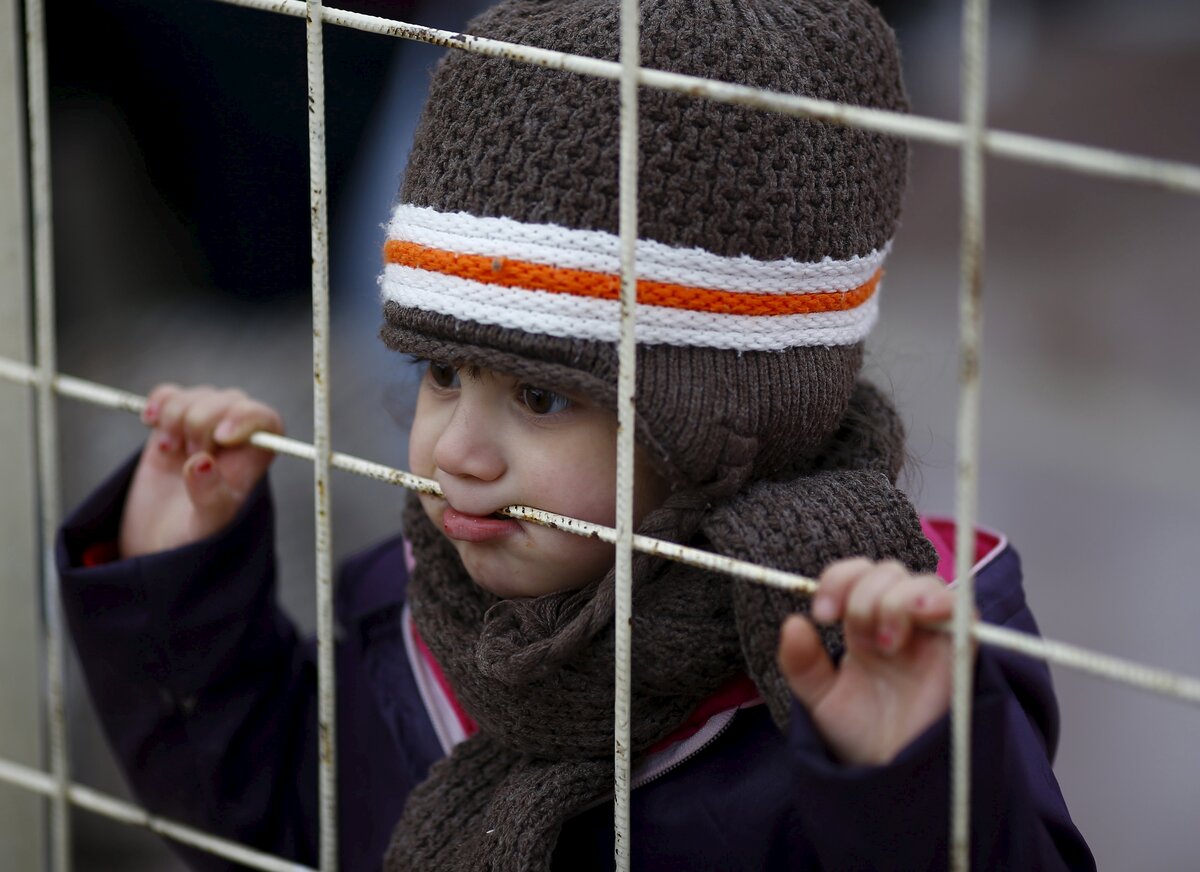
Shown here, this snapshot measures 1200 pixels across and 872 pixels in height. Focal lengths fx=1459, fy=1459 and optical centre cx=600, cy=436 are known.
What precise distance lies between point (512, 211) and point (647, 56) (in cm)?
12

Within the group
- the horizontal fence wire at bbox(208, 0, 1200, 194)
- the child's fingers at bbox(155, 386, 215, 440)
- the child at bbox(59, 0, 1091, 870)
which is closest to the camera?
the horizontal fence wire at bbox(208, 0, 1200, 194)

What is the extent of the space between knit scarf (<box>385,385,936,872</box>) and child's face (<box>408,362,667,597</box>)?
0.07 feet

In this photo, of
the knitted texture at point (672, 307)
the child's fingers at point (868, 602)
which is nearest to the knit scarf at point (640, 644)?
the knitted texture at point (672, 307)

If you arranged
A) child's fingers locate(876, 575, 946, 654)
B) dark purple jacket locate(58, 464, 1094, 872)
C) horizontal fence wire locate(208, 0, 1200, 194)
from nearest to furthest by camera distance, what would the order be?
1. horizontal fence wire locate(208, 0, 1200, 194)
2. child's fingers locate(876, 575, 946, 654)
3. dark purple jacket locate(58, 464, 1094, 872)

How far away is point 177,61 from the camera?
197 cm

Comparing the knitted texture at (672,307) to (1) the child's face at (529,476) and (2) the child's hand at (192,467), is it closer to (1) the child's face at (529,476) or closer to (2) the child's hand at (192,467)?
(1) the child's face at (529,476)

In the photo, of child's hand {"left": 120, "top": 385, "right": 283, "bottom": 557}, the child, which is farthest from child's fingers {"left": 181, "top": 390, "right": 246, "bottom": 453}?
the child

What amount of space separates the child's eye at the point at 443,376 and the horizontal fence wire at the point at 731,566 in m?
0.08

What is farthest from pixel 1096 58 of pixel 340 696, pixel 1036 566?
pixel 340 696

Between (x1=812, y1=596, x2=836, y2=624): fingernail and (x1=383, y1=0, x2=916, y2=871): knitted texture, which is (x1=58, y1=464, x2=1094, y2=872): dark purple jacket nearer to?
(x1=383, y1=0, x2=916, y2=871): knitted texture

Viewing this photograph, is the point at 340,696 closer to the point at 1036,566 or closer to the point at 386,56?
the point at 386,56

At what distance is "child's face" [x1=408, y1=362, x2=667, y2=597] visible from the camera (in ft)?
2.80

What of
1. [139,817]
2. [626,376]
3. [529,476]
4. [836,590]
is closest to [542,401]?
[529,476]

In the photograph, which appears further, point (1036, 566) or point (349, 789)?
point (1036, 566)
